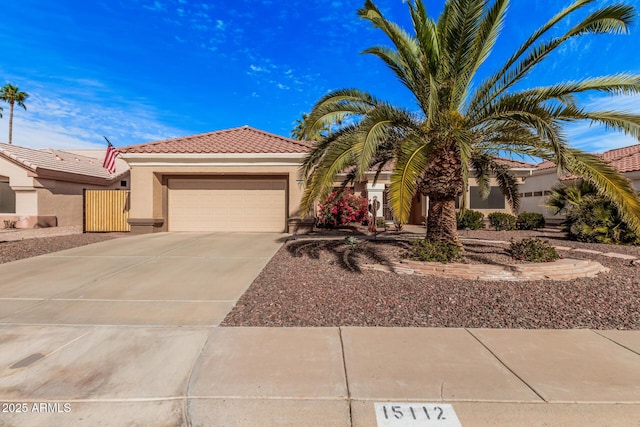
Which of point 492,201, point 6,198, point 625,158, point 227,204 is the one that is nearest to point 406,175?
point 227,204

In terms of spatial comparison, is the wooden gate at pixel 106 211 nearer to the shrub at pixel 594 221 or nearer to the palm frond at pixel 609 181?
the palm frond at pixel 609 181

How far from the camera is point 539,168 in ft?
63.5

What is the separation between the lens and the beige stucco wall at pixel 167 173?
522 inches

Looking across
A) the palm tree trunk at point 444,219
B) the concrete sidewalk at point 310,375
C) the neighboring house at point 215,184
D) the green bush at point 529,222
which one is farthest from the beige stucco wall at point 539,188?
the concrete sidewalk at point 310,375

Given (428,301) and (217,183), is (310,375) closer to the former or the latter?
(428,301)

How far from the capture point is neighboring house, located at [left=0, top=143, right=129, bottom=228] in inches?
626

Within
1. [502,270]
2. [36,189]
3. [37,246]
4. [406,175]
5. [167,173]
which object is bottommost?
[37,246]

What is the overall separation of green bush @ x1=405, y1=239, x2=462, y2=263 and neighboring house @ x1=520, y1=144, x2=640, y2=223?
12155mm

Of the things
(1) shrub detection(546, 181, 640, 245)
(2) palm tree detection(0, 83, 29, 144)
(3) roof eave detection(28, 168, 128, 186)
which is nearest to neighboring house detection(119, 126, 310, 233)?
(3) roof eave detection(28, 168, 128, 186)

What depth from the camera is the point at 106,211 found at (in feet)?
45.6

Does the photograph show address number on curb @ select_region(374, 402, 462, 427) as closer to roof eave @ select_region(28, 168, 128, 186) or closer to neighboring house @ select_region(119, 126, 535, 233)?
neighboring house @ select_region(119, 126, 535, 233)

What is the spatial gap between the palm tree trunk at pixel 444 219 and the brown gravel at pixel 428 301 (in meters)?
0.92

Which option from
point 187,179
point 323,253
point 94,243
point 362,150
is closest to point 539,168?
point 323,253

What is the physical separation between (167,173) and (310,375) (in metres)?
12.6
